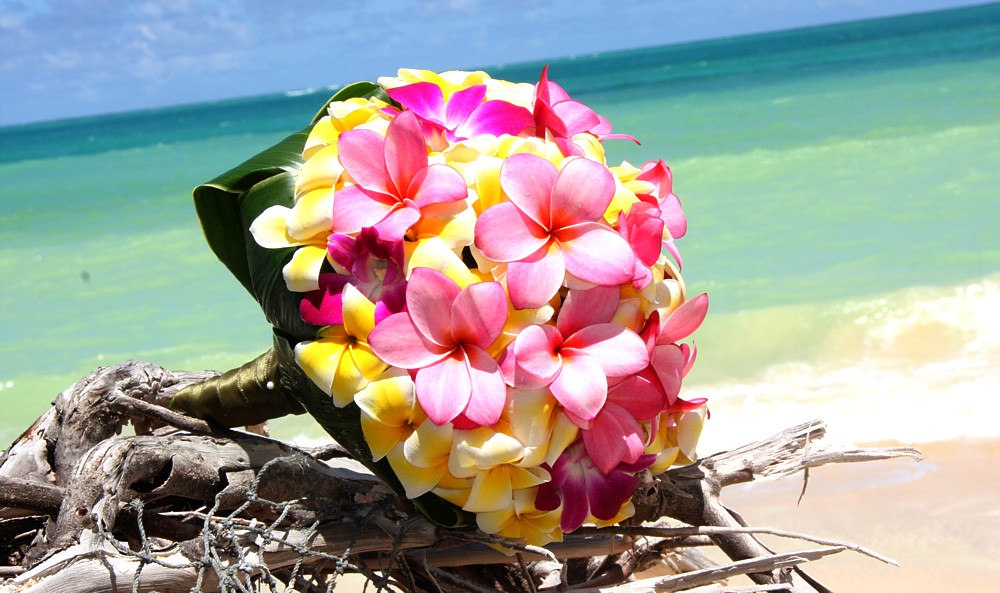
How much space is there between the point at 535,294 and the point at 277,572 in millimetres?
587

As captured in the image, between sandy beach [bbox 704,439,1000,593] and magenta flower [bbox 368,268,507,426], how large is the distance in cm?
128

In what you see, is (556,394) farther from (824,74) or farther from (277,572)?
(824,74)

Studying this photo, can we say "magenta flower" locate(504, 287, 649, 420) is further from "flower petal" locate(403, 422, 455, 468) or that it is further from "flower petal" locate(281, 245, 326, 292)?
"flower petal" locate(281, 245, 326, 292)

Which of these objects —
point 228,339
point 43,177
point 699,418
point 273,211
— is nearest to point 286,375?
point 273,211

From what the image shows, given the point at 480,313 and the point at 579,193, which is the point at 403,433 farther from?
the point at 579,193

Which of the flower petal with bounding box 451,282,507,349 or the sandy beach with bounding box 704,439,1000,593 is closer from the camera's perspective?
the flower petal with bounding box 451,282,507,349

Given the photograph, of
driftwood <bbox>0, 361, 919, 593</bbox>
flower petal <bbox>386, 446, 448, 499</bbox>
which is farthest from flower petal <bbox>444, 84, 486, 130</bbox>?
driftwood <bbox>0, 361, 919, 593</bbox>

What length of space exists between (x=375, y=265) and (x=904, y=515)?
63.0 inches

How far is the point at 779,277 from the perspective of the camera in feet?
13.7

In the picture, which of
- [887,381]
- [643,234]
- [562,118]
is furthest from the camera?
[887,381]

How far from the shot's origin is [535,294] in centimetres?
82

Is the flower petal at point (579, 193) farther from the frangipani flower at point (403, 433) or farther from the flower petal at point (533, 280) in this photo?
the frangipani flower at point (403, 433)

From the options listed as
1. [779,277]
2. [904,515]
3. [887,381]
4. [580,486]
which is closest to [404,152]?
[580,486]

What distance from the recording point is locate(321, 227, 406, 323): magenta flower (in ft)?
2.78
